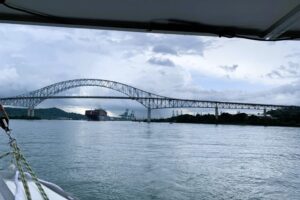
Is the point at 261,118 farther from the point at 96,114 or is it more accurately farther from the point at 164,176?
the point at 164,176

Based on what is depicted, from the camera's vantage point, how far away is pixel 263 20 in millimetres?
2174

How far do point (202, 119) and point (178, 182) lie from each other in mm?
78269

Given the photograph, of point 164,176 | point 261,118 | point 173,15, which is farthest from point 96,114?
point 173,15

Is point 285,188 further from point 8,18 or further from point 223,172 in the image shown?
point 8,18

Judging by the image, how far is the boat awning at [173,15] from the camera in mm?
1988

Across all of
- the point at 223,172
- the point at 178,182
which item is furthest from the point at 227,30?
the point at 223,172

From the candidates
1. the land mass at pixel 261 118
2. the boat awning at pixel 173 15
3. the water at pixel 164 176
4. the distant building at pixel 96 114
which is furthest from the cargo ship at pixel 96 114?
the boat awning at pixel 173 15

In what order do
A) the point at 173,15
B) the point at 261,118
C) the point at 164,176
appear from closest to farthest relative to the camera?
the point at 173,15 < the point at 164,176 < the point at 261,118

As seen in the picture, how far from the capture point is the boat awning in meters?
1.99

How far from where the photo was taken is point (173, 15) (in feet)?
7.04

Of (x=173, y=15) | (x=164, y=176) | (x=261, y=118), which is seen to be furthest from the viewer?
(x=261, y=118)

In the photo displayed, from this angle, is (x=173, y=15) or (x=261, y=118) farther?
(x=261, y=118)

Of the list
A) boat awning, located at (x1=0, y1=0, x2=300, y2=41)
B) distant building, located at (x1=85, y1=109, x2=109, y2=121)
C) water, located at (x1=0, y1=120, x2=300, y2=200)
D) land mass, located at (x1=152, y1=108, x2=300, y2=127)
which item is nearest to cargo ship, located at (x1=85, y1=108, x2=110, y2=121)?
distant building, located at (x1=85, y1=109, x2=109, y2=121)

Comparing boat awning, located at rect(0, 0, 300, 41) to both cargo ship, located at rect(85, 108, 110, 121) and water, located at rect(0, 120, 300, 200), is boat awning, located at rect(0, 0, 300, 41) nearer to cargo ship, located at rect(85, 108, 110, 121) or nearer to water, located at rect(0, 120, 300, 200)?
water, located at rect(0, 120, 300, 200)
